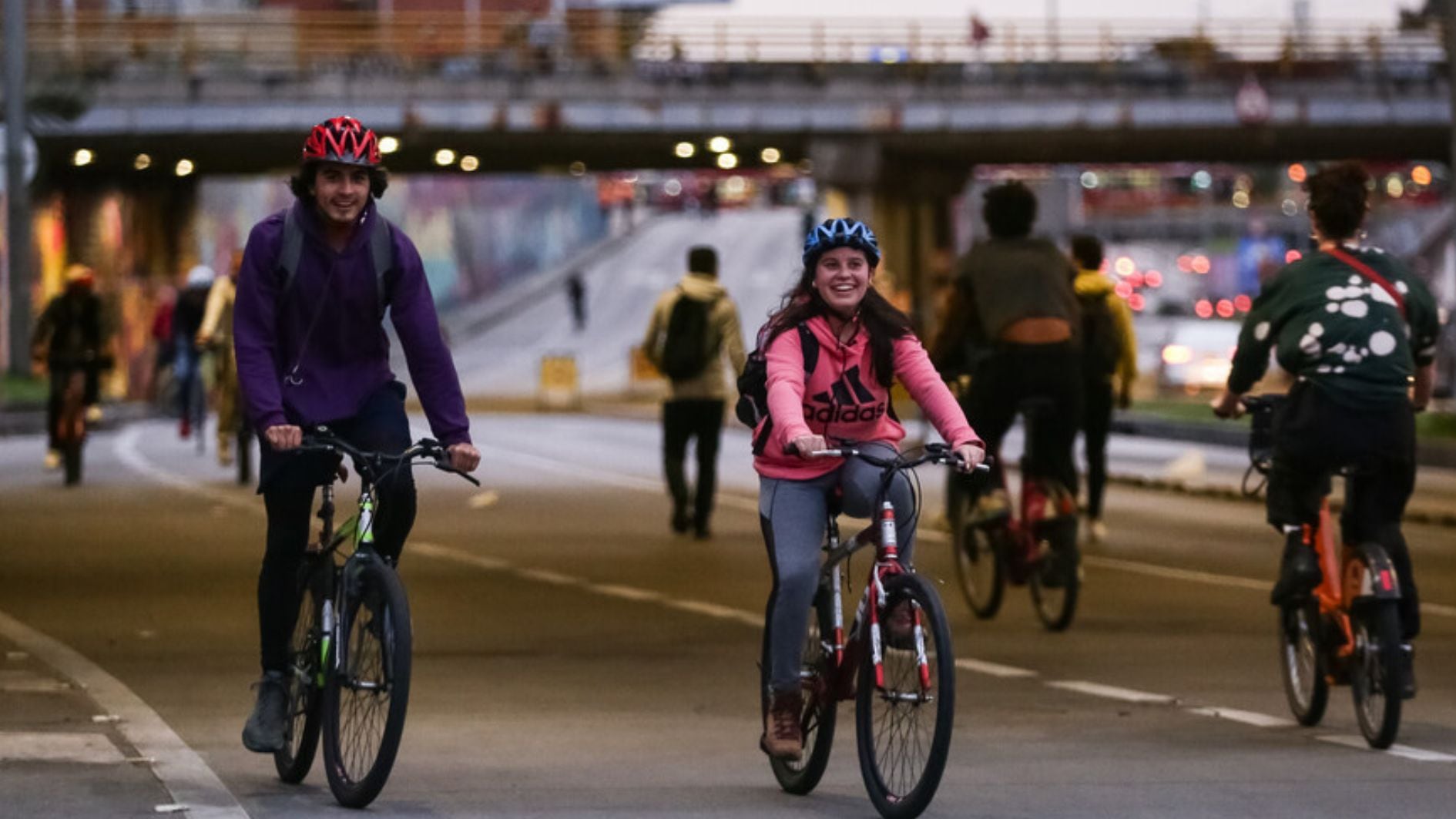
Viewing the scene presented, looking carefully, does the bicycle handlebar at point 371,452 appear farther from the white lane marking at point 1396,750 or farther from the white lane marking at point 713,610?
the white lane marking at point 713,610

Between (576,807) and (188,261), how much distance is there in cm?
5690

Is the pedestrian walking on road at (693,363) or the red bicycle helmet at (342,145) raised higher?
the red bicycle helmet at (342,145)

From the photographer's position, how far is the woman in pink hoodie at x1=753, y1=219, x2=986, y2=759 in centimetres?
830

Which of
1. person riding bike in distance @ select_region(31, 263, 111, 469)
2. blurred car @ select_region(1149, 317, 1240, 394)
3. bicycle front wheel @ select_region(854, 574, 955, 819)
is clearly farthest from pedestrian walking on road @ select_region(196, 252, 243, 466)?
blurred car @ select_region(1149, 317, 1240, 394)

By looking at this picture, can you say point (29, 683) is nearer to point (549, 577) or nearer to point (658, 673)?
point (658, 673)

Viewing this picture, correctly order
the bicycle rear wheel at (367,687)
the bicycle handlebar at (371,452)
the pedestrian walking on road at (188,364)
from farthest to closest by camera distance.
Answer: the pedestrian walking on road at (188,364), the bicycle handlebar at (371,452), the bicycle rear wheel at (367,687)

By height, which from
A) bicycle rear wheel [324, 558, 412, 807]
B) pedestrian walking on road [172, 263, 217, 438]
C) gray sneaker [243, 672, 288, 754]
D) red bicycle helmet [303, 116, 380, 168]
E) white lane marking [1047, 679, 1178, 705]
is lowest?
pedestrian walking on road [172, 263, 217, 438]

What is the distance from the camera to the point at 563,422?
43.1 meters

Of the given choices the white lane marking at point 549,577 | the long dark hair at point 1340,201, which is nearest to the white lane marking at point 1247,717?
the long dark hair at point 1340,201

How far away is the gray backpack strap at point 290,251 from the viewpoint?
841cm

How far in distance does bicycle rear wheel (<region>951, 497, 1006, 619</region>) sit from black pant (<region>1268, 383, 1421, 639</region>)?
13.4ft

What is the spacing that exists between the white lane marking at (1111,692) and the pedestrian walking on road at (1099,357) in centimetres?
543

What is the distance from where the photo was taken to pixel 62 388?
24.0 meters

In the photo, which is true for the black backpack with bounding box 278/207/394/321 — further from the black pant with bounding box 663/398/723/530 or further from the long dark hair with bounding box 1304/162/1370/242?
the black pant with bounding box 663/398/723/530
